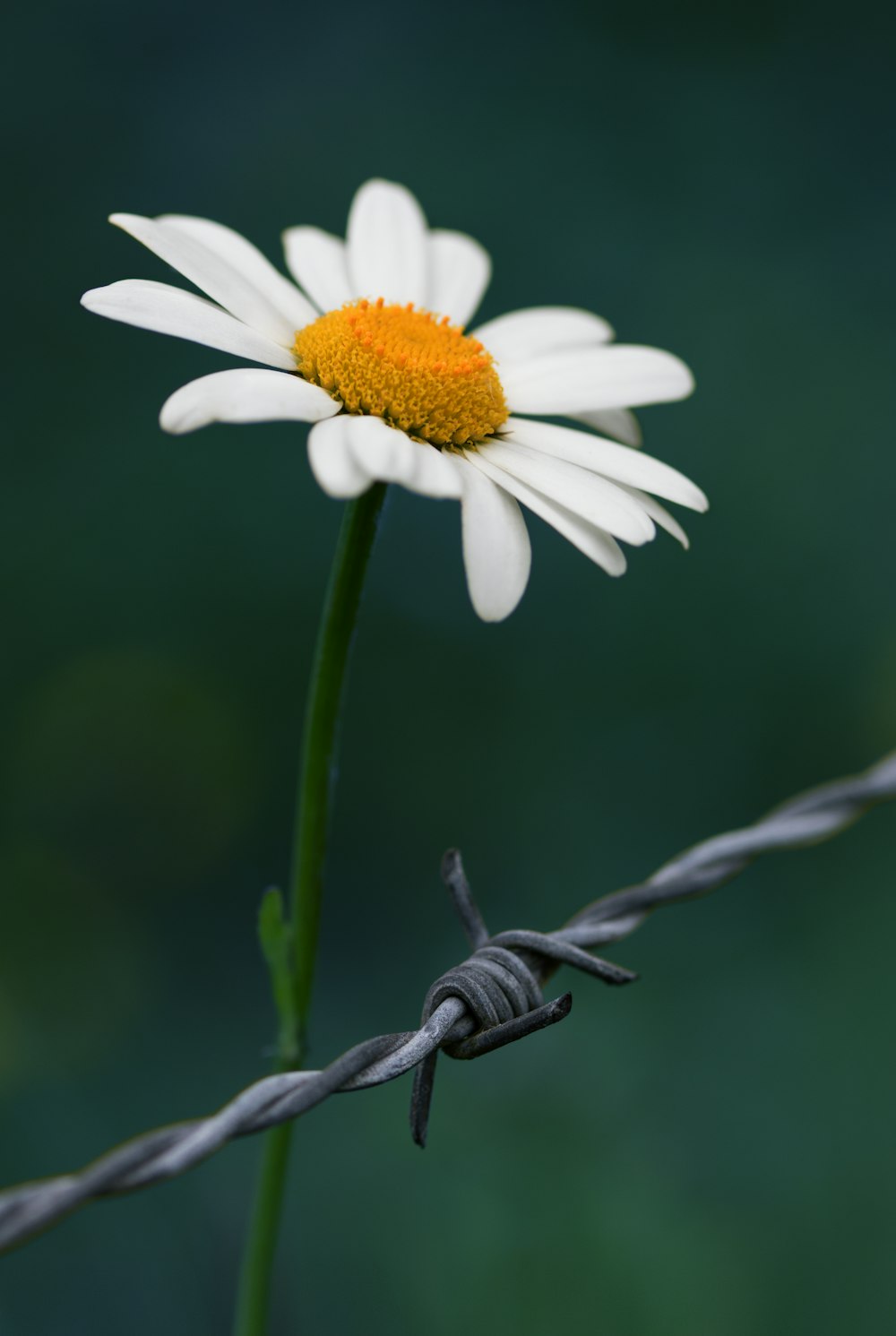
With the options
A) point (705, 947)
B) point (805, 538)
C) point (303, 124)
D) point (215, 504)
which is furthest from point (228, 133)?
point (705, 947)

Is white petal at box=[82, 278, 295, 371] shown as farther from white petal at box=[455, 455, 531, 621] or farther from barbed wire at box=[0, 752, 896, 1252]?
barbed wire at box=[0, 752, 896, 1252]

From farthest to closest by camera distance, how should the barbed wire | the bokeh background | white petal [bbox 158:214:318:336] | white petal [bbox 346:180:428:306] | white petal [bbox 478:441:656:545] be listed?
the bokeh background
white petal [bbox 346:180:428:306]
white petal [bbox 158:214:318:336]
white petal [bbox 478:441:656:545]
the barbed wire

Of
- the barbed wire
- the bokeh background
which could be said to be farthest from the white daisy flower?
the bokeh background

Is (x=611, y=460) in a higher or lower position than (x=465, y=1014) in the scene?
higher

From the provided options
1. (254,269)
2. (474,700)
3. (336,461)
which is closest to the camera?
(336,461)

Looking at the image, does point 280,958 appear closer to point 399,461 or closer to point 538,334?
point 399,461

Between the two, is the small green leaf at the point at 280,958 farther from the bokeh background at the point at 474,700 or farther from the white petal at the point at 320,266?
the bokeh background at the point at 474,700

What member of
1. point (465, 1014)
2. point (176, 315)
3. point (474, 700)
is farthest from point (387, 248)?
point (474, 700)

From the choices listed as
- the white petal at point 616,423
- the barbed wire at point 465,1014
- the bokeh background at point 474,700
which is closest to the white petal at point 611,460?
the white petal at point 616,423
